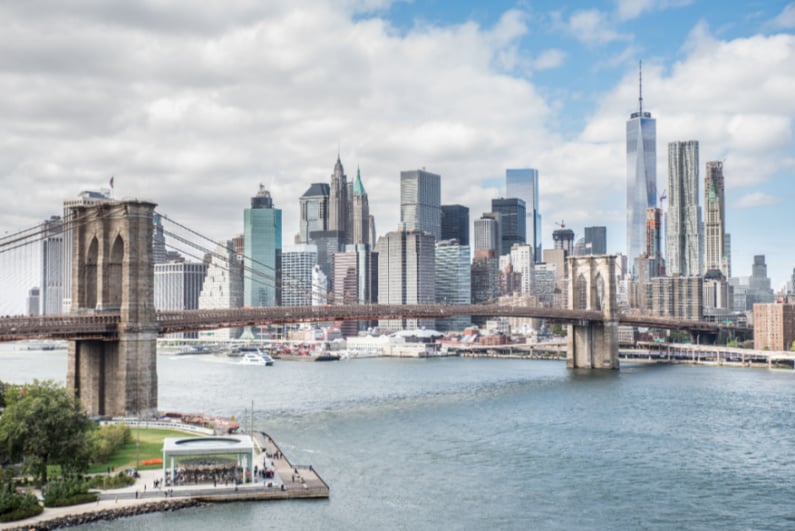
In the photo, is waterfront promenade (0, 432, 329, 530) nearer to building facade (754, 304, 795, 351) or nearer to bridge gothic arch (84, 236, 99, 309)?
bridge gothic arch (84, 236, 99, 309)

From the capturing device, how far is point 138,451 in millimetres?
33844

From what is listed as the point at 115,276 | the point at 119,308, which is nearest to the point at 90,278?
the point at 115,276

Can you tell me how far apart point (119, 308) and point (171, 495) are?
17.6 metres

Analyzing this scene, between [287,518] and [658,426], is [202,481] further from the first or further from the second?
[658,426]

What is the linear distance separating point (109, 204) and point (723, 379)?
60498 millimetres

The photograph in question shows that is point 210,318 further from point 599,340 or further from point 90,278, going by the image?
point 599,340

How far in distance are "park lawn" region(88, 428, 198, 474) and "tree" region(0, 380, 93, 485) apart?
6.09ft

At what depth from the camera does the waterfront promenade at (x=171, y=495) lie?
2653 cm

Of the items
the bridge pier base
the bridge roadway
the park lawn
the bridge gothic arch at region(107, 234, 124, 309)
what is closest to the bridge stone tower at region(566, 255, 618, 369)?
the bridge pier base

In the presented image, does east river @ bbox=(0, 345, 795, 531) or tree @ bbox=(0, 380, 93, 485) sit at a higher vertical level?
tree @ bbox=(0, 380, 93, 485)

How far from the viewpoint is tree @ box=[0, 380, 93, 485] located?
29922 millimetres

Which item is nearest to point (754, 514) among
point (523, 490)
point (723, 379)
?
point (523, 490)

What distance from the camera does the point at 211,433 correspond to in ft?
126

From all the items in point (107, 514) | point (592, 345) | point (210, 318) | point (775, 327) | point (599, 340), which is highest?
point (210, 318)
